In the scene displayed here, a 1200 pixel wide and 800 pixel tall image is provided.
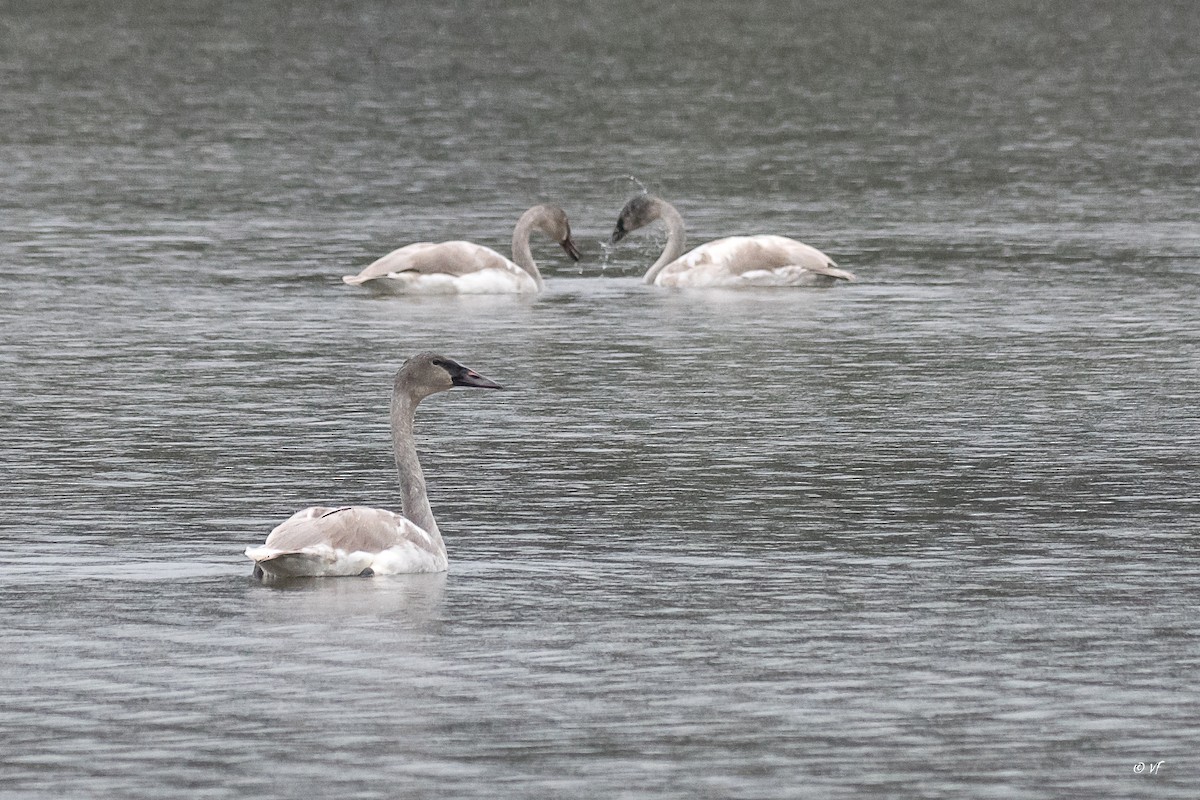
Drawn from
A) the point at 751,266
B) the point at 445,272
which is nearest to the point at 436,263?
the point at 445,272

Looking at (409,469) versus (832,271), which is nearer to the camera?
(409,469)

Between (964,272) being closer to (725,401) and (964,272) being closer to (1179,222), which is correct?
(1179,222)

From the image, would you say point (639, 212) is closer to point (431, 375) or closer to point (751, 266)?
point (751, 266)

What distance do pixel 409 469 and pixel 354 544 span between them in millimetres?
865

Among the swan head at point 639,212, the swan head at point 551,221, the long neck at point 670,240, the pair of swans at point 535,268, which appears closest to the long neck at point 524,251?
the pair of swans at point 535,268

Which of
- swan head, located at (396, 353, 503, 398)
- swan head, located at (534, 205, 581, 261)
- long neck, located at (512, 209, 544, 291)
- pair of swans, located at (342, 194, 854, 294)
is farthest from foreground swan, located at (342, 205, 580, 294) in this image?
swan head, located at (396, 353, 503, 398)

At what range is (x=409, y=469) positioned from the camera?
14883 mm

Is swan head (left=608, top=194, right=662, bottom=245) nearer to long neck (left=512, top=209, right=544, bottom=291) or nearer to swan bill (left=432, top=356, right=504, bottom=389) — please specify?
long neck (left=512, top=209, right=544, bottom=291)

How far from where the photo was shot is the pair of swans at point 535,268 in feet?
89.2

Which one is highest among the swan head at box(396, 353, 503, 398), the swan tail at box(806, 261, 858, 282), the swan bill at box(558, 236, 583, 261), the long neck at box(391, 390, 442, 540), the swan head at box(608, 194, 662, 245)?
the swan head at box(396, 353, 503, 398)

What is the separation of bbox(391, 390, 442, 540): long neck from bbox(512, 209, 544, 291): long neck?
12807 mm

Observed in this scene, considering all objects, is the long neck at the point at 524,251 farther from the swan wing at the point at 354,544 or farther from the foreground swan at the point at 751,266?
the swan wing at the point at 354,544

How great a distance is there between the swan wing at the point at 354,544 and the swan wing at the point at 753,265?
530 inches

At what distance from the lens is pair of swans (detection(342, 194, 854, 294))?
27.2 m
